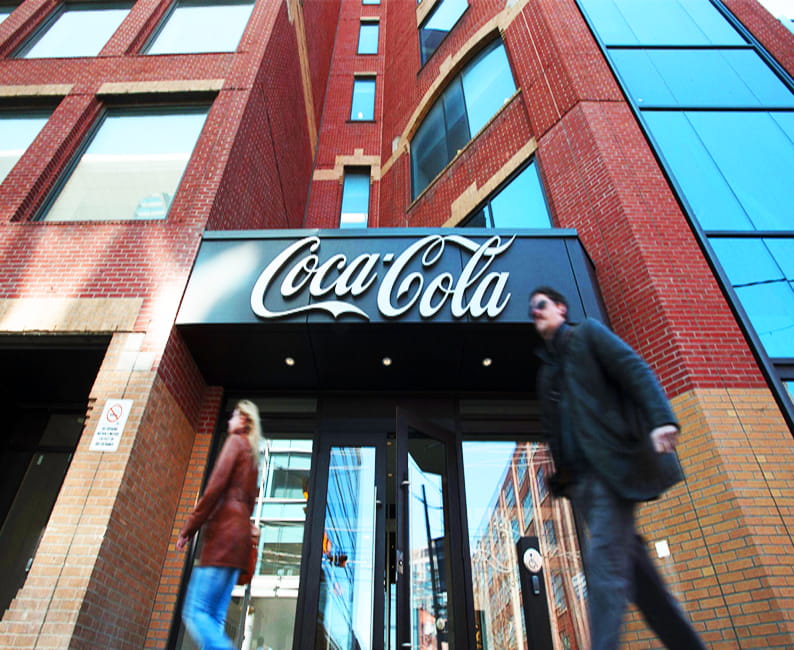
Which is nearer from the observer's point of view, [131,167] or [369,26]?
[131,167]

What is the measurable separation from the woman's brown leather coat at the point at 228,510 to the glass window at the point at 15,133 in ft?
24.1

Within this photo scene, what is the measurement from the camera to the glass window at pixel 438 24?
1301 centimetres

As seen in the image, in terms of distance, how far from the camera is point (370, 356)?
6355mm

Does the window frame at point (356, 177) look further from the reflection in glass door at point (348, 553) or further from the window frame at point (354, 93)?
the reflection in glass door at point (348, 553)

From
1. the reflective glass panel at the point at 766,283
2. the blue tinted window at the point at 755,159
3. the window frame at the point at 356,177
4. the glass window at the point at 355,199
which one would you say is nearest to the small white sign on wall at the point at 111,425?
the reflective glass panel at the point at 766,283

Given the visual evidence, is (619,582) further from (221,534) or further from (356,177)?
(356,177)

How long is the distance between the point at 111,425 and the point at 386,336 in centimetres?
310

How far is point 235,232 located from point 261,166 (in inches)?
126

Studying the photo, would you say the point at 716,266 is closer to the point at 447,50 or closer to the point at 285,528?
the point at 285,528

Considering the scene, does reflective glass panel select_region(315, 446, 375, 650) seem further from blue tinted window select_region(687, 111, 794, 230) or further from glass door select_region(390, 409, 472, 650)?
blue tinted window select_region(687, 111, 794, 230)

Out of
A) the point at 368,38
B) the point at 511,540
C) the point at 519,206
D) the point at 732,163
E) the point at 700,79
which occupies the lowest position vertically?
the point at 511,540

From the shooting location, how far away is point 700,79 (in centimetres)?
840

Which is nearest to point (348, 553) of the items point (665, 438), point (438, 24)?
point (665, 438)

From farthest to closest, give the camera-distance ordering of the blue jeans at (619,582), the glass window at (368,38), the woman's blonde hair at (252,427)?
1. the glass window at (368,38)
2. the woman's blonde hair at (252,427)
3. the blue jeans at (619,582)
